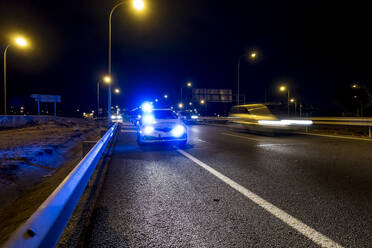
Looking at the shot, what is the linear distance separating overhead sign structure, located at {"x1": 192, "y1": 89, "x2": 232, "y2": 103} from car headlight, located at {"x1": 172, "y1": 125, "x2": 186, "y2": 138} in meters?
31.0

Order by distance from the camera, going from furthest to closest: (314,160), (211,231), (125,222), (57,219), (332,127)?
(332,127), (314,160), (125,222), (211,231), (57,219)

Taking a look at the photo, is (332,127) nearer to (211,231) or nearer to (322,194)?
(322,194)

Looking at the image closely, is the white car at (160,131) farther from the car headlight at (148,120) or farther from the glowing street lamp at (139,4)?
the glowing street lamp at (139,4)

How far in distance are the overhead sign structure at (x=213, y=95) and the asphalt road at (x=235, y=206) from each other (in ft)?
115

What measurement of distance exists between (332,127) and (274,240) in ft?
92.5

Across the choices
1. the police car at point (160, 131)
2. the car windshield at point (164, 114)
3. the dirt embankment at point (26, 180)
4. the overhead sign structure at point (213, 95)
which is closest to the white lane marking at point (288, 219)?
the dirt embankment at point (26, 180)

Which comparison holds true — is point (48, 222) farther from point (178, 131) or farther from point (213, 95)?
point (213, 95)

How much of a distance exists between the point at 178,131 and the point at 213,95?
32254 mm

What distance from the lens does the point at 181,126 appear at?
1005 cm

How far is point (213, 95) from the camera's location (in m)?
41.2

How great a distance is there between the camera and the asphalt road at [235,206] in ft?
8.18

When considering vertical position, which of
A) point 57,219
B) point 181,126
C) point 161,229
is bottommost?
point 161,229

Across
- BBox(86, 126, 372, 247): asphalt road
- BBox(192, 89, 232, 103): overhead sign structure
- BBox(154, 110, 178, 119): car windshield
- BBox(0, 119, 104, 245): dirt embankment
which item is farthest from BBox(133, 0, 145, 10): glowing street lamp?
BBox(192, 89, 232, 103): overhead sign structure

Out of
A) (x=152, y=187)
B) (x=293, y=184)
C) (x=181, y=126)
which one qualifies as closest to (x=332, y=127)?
(x=181, y=126)
